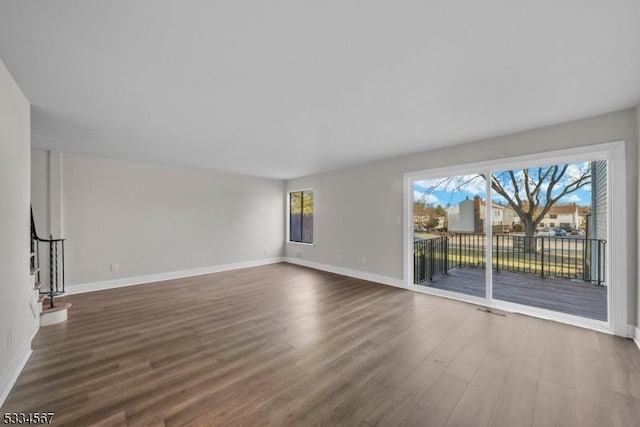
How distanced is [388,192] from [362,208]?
27.9 inches

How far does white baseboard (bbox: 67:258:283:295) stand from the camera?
4.39 m

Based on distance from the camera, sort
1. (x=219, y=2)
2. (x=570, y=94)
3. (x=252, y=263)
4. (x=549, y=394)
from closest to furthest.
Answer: (x=219, y=2) < (x=549, y=394) < (x=570, y=94) < (x=252, y=263)

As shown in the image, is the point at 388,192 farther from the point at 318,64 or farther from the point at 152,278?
the point at 152,278

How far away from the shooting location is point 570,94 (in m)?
2.33

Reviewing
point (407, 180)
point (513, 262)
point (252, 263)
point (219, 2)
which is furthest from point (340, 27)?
point (252, 263)

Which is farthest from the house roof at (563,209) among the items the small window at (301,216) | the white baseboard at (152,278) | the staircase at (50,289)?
the staircase at (50,289)

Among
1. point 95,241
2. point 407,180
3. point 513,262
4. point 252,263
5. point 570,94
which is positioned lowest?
point 252,263

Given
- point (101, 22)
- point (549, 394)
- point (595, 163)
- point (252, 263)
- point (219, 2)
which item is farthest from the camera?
point (252, 263)

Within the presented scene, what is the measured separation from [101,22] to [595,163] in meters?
5.05

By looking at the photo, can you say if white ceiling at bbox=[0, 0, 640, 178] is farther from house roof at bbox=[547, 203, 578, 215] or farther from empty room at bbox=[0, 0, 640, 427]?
house roof at bbox=[547, 203, 578, 215]

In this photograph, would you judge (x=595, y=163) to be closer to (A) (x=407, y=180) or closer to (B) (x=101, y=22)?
(A) (x=407, y=180)

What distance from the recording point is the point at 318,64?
186 centimetres

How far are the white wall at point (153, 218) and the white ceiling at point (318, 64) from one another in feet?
5.15

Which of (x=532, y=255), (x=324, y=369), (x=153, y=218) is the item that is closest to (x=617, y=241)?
(x=532, y=255)
